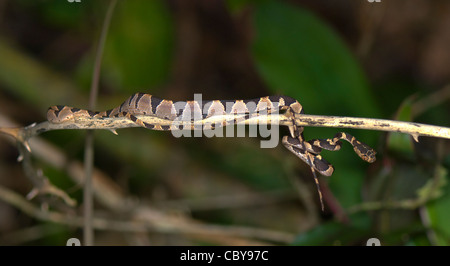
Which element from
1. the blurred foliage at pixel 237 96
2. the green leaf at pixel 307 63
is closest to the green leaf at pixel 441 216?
the blurred foliage at pixel 237 96

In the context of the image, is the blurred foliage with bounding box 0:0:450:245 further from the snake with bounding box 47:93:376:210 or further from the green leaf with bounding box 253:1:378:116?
the snake with bounding box 47:93:376:210

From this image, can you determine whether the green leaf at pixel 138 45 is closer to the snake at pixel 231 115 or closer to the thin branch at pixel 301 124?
the snake at pixel 231 115

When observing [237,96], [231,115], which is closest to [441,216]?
[231,115]

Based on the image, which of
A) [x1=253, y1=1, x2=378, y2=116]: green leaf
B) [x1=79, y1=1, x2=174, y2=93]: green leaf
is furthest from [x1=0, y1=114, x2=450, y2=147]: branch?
[x1=79, y1=1, x2=174, y2=93]: green leaf

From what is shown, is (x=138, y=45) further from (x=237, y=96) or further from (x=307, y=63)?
(x=237, y=96)

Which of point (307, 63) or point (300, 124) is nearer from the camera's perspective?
point (300, 124)

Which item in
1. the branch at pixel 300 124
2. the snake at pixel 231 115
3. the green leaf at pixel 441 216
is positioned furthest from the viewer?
the green leaf at pixel 441 216

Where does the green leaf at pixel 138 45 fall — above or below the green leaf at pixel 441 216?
above

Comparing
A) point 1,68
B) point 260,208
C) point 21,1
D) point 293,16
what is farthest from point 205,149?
point 21,1
